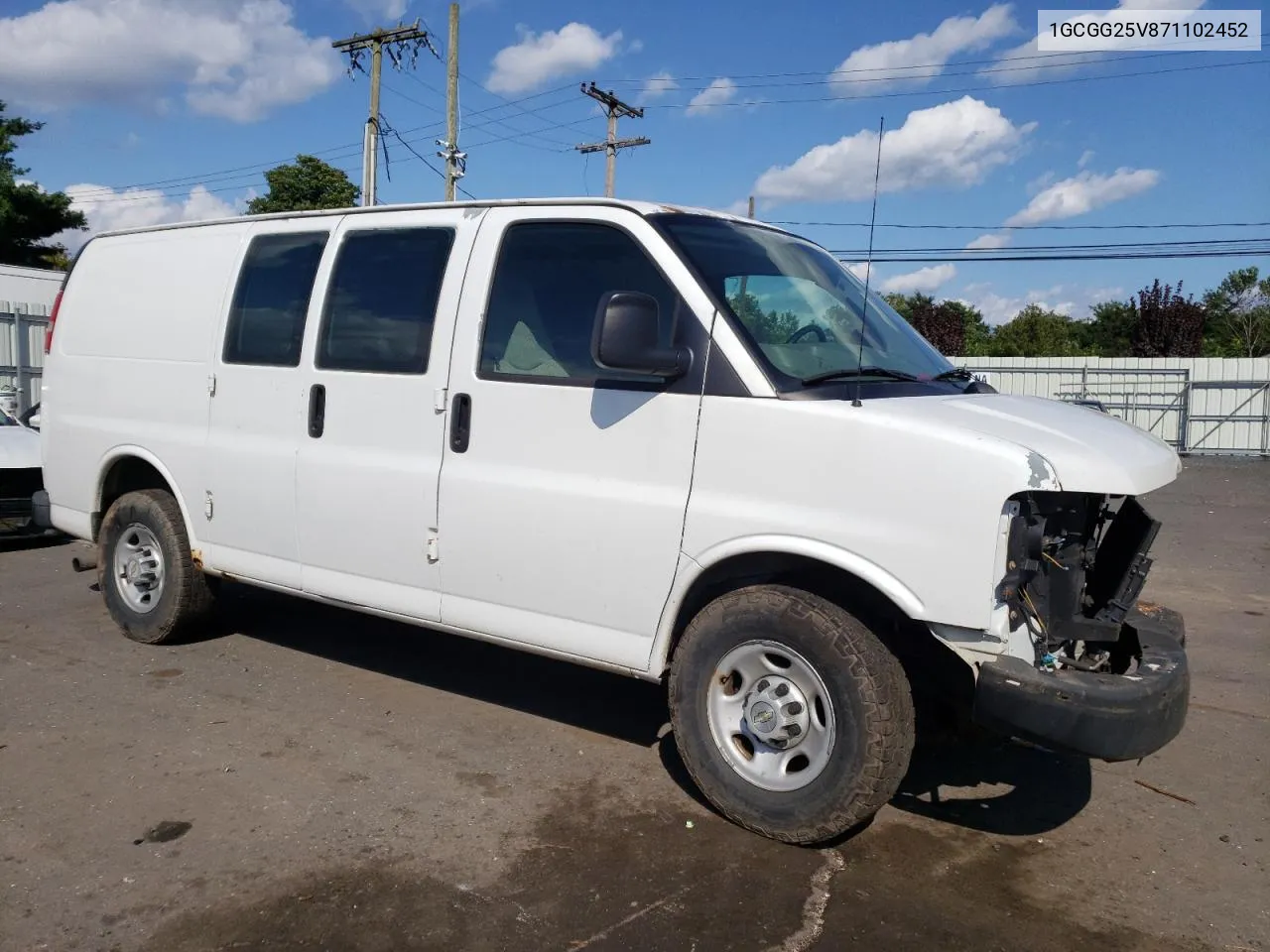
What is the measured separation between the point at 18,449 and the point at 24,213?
35.5 metres

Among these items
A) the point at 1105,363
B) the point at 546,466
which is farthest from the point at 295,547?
the point at 1105,363

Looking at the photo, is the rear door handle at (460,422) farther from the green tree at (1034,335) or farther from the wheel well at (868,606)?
the green tree at (1034,335)

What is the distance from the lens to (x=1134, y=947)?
326cm

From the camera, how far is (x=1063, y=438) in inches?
141

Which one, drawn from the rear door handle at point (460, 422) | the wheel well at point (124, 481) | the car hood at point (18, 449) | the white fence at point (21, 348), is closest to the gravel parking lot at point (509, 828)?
the wheel well at point (124, 481)

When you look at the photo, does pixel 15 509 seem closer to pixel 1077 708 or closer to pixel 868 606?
pixel 868 606

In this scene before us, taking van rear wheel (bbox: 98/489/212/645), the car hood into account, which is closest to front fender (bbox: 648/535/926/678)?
van rear wheel (bbox: 98/489/212/645)

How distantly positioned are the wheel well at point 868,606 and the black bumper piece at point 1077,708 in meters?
0.27

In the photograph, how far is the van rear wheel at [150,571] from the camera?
5.87m

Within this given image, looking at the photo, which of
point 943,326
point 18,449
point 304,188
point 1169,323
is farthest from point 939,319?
point 18,449

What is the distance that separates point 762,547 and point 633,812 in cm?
121

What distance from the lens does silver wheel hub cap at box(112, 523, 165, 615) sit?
605 centimetres

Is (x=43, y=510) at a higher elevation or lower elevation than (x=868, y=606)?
lower

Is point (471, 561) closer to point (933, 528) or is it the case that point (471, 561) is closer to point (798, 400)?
point (798, 400)
